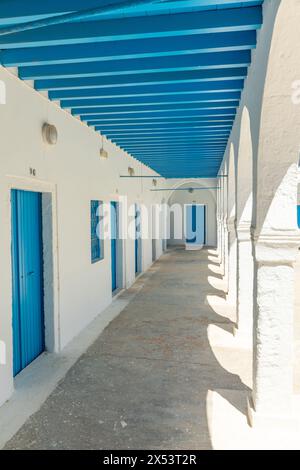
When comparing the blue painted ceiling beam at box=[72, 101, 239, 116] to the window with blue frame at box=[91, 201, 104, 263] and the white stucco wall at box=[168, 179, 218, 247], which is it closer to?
the window with blue frame at box=[91, 201, 104, 263]

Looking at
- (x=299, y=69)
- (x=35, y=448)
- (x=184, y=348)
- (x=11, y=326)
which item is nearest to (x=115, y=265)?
(x=184, y=348)

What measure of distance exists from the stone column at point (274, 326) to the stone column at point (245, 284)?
85.3 inches

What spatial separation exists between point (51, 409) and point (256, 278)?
232 centimetres

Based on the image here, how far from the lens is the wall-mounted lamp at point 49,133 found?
470 centimetres

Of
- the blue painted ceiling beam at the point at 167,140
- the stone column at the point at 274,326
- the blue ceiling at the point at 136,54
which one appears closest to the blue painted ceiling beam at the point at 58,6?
the blue ceiling at the point at 136,54

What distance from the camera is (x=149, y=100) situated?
5.11 m

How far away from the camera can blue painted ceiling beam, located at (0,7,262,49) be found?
10.3 feet

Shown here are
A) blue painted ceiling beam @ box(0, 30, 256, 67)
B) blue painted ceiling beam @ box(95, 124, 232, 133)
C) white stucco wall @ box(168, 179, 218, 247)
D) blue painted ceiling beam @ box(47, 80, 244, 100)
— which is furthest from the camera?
white stucco wall @ box(168, 179, 218, 247)

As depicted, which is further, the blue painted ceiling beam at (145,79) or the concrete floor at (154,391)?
the blue painted ceiling beam at (145,79)

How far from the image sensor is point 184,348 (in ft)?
17.5

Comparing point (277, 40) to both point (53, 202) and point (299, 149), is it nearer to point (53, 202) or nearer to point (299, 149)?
point (299, 149)

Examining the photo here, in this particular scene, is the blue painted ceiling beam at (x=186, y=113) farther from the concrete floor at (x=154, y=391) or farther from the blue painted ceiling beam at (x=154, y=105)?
the concrete floor at (x=154, y=391)

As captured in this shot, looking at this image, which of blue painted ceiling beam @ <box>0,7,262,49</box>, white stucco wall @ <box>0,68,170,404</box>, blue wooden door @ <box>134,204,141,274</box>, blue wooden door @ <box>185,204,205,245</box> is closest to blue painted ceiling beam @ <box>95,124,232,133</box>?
white stucco wall @ <box>0,68,170,404</box>

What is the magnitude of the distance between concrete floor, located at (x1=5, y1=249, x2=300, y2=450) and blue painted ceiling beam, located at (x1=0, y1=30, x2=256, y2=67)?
11.0 ft
